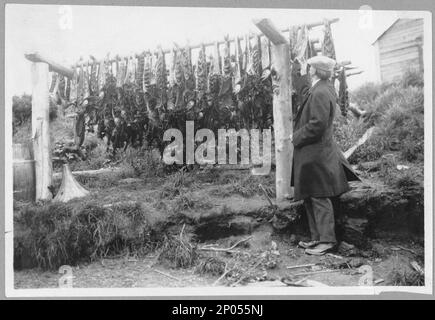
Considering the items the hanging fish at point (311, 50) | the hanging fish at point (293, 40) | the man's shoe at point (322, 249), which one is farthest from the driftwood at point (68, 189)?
the hanging fish at point (311, 50)

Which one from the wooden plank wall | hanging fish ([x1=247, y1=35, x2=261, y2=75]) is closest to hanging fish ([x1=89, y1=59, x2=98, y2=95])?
hanging fish ([x1=247, y1=35, x2=261, y2=75])

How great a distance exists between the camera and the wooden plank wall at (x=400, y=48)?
3.60m

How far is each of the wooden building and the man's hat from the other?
450 mm

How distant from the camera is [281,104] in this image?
11.5 ft

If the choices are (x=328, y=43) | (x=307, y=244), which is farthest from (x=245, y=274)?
(x=328, y=43)

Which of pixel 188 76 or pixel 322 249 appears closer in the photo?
pixel 322 249

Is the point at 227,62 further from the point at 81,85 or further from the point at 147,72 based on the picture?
the point at 81,85

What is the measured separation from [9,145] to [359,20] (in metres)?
2.99

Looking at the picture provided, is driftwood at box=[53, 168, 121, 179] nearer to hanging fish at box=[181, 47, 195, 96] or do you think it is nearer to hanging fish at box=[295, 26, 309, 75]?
hanging fish at box=[181, 47, 195, 96]

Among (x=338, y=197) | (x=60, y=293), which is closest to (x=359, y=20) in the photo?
(x=338, y=197)

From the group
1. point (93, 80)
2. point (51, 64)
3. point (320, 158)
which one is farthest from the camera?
point (93, 80)

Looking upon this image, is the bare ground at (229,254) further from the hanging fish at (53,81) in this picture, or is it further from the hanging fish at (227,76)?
the hanging fish at (53,81)

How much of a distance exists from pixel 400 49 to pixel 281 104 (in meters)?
1.08

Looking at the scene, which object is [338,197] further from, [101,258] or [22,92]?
[22,92]
